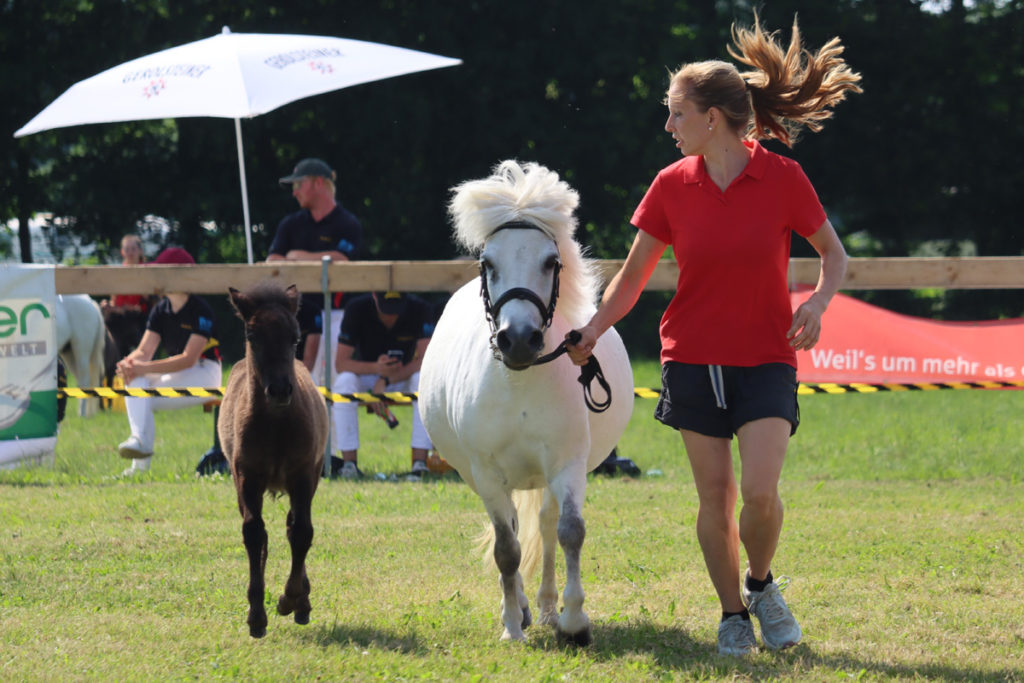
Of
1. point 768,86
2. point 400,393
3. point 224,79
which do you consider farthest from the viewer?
point 224,79

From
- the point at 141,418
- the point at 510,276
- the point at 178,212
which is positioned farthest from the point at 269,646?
the point at 178,212

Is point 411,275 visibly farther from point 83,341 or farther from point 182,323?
point 83,341

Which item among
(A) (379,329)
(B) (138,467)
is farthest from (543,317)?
(B) (138,467)

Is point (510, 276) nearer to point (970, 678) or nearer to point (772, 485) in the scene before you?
point (772, 485)

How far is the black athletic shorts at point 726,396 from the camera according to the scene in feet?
15.3

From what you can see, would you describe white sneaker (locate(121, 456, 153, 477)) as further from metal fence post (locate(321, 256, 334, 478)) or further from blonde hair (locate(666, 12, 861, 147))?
blonde hair (locate(666, 12, 861, 147))

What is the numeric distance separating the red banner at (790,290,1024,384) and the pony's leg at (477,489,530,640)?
5151 mm

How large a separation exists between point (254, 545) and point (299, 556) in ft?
0.70

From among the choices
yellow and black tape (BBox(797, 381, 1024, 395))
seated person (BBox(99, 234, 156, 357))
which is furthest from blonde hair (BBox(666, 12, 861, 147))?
seated person (BBox(99, 234, 156, 357))

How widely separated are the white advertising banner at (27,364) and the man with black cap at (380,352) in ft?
7.47

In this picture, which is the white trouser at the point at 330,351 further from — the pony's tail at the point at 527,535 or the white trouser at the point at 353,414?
the pony's tail at the point at 527,535

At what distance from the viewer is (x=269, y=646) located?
16.7 ft

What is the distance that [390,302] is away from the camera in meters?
10.2

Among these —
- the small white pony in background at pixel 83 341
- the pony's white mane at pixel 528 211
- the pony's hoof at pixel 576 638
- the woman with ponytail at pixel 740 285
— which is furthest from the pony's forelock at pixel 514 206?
the small white pony in background at pixel 83 341
